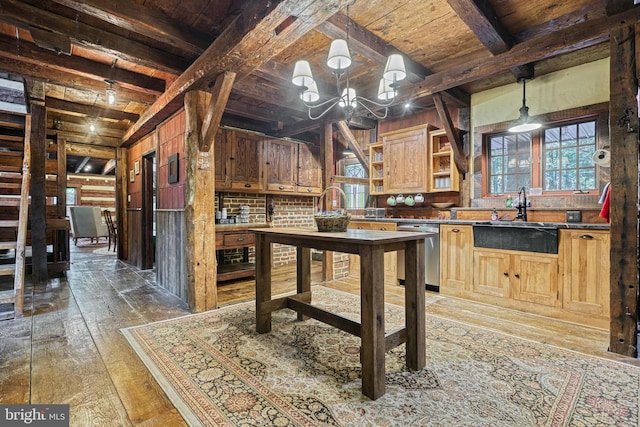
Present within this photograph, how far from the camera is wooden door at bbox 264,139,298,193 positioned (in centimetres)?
535

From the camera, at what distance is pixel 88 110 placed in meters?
4.71

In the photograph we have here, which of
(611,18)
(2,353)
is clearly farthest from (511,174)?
(2,353)

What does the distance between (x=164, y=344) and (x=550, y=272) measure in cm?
345

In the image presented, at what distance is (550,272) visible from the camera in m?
2.92

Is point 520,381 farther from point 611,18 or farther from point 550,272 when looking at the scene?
point 611,18

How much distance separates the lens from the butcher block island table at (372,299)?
1.73 metres

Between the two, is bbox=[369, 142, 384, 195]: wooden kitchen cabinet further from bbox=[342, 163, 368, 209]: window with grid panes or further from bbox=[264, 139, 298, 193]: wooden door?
bbox=[264, 139, 298, 193]: wooden door

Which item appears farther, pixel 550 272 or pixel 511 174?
pixel 511 174

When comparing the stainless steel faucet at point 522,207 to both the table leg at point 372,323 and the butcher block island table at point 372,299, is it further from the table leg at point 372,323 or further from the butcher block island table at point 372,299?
the table leg at point 372,323

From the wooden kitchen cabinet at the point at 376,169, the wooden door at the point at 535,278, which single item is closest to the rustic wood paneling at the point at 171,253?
the wooden kitchen cabinet at the point at 376,169

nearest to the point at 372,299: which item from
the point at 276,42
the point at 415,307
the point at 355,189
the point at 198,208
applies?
the point at 415,307

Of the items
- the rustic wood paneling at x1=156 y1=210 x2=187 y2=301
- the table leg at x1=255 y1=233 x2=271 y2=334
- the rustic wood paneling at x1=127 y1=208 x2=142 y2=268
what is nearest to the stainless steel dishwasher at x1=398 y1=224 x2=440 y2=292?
the table leg at x1=255 y1=233 x2=271 y2=334

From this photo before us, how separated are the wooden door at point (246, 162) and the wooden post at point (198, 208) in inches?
65.0

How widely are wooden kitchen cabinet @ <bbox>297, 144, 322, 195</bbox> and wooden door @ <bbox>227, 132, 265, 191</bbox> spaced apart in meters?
0.86
